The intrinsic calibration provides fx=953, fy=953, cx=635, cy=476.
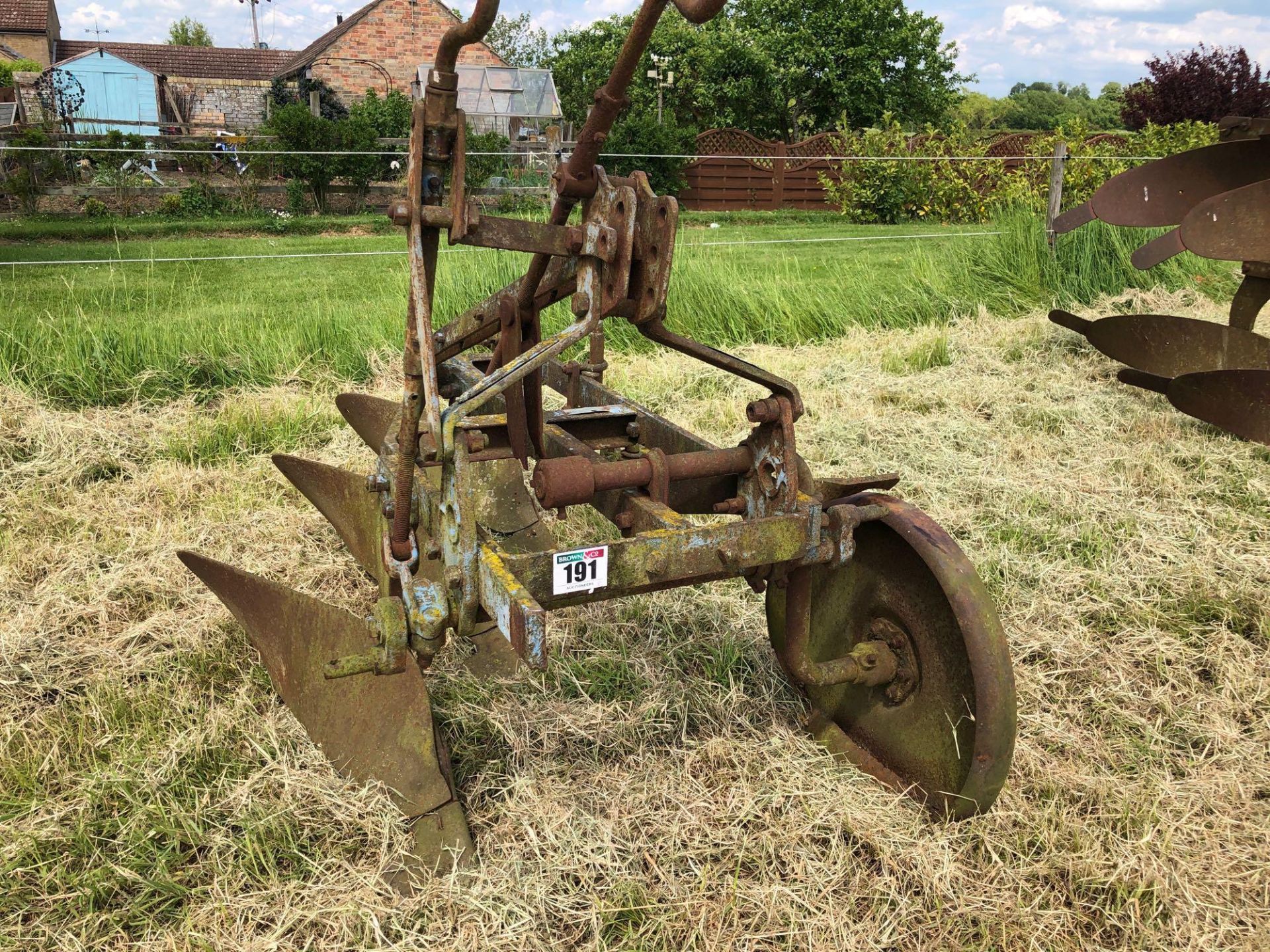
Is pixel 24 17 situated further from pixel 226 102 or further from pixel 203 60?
pixel 226 102

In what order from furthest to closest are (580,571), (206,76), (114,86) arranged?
1. (206,76)
2. (114,86)
3. (580,571)

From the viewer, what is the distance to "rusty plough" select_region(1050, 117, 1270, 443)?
3.83 m

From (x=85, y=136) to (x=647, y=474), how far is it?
16.5 meters

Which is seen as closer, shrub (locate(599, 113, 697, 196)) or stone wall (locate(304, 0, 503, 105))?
shrub (locate(599, 113, 697, 196))

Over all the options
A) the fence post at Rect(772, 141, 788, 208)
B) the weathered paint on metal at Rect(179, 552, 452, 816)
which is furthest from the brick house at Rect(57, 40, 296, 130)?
the weathered paint on metal at Rect(179, 552, 452, 816)

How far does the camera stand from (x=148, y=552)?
3.45m

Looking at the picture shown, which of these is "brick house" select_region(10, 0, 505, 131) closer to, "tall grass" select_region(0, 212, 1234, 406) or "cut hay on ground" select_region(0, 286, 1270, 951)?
"tall grass" select_region(0, 212, 1234, 406)

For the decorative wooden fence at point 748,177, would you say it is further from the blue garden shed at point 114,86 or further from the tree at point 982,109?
the tree at point 982,109

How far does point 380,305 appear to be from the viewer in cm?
627

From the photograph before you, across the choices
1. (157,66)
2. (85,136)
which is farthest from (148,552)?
(157,66)

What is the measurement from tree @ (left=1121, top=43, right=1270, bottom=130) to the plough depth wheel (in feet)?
83.2

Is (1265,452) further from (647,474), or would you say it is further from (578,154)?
(578,154)

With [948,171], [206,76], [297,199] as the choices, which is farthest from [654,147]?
[206,76]

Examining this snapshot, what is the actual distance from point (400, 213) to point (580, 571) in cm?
84
